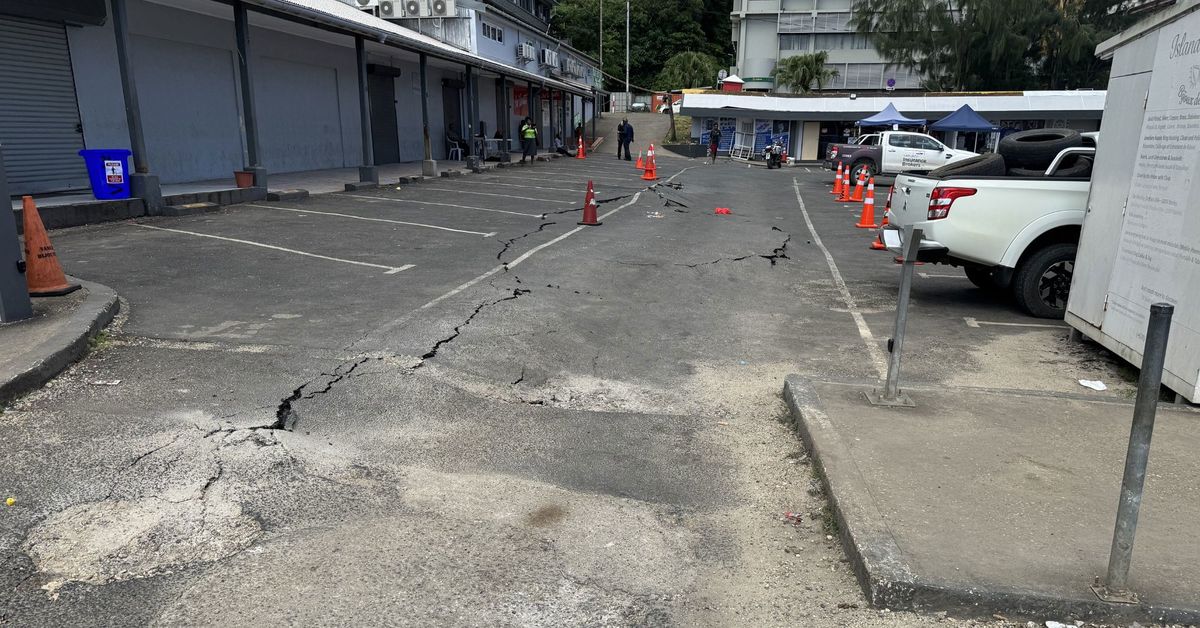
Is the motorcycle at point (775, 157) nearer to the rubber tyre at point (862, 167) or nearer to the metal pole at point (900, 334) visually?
the rubber tyre at point (862, 167)

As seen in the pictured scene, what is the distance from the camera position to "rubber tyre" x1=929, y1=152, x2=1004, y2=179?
8164mm

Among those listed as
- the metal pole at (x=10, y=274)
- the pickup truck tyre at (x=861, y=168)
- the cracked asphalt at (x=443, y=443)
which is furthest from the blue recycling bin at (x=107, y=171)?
the pickup truck tyre at (x=861, y=168)

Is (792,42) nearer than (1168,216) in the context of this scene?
No

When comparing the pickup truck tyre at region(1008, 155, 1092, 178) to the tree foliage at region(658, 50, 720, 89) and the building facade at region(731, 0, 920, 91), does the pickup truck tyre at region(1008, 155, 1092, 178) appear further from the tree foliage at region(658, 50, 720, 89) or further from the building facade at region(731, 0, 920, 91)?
the tree foliage at region(658, 50, 720, 89)

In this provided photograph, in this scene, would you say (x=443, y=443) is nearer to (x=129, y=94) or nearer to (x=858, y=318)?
(x=858, y=318)

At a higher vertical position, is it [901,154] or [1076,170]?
[1076,170]

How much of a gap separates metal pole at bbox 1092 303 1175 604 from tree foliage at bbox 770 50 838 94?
59942 mm

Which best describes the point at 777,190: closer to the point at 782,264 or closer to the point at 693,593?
the point at 782,264

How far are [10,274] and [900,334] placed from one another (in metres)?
6.42

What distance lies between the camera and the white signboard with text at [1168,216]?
4.86 meters

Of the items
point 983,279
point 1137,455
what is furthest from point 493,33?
point 1137,455

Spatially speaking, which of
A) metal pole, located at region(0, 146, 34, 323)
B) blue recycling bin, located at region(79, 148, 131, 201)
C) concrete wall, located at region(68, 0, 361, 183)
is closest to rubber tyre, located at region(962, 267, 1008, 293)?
metal pole, located at region(0, 146, 34, 323)

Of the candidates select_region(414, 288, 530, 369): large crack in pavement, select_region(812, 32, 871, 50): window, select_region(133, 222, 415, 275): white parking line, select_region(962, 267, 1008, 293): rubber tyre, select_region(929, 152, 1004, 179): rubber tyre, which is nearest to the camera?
select_region(414, 288, 530, 369): large crack in pavement

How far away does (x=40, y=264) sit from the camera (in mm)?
6645
